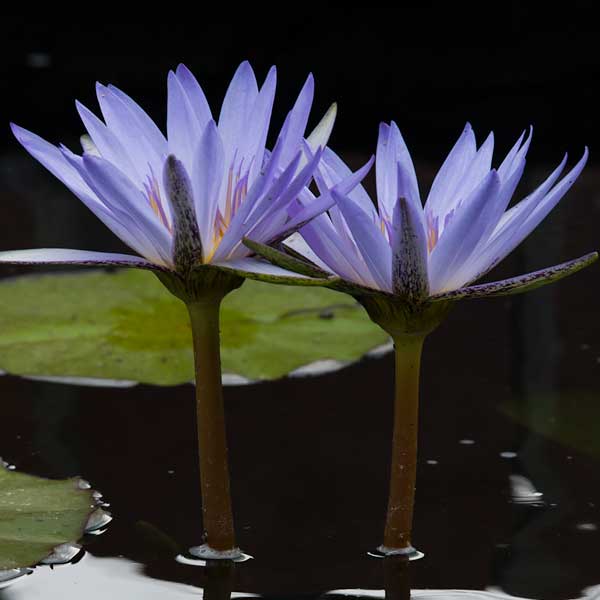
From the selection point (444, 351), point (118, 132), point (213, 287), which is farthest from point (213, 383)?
point (444, 351)

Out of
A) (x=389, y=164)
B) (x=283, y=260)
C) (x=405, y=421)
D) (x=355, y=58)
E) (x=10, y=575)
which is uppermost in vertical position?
(x=355, y=58)

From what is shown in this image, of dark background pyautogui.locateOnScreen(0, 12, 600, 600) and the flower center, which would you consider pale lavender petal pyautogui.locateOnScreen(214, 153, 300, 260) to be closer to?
the flower center

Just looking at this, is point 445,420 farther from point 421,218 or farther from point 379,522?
point 421,218

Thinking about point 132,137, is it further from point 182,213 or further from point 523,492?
point 523,492

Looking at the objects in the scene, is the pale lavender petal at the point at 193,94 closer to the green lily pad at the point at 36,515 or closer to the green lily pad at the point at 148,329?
the green lily pad at the point at 36,515

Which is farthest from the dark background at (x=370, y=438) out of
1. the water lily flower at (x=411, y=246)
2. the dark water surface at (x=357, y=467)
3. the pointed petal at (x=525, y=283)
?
the pointed petal at (x=525, y=283)

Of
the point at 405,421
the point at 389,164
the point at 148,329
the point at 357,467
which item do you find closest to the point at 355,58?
the point at 148,329

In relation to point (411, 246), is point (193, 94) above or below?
above
